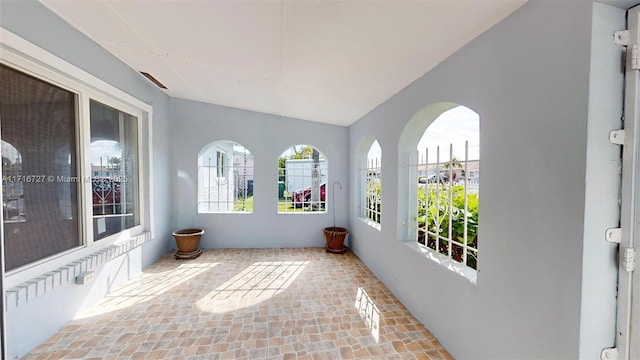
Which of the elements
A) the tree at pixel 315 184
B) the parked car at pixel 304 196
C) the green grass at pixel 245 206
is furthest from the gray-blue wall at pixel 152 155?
the tree at pixel 315 184

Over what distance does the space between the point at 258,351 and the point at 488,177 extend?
221 centimetres

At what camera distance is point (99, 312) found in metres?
2.56

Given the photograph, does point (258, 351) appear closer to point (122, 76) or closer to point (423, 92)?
point (423, 92)

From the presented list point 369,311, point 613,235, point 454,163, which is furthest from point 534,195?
point 369,311

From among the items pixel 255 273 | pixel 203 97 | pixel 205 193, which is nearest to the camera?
pixel 255 273

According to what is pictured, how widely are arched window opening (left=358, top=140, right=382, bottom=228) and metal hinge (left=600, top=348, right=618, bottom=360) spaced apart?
2506mm

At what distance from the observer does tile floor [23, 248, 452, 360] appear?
202 cm

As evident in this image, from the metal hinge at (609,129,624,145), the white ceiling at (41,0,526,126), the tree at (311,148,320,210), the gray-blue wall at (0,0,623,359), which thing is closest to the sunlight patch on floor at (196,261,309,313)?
the gray-blue wall at (0,0,623,359)

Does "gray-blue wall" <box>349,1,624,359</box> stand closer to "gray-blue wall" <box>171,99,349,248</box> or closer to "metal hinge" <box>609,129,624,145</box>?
"metal hinge" <box>609,129,624,145</box>

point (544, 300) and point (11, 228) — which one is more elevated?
point (11, 228)

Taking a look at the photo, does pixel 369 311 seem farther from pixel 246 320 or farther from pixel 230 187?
pixel 230 187

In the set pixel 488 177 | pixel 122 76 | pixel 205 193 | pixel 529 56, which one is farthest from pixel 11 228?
pixel 529 56

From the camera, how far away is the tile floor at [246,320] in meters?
2.02

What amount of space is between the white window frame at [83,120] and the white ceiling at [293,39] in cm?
46
